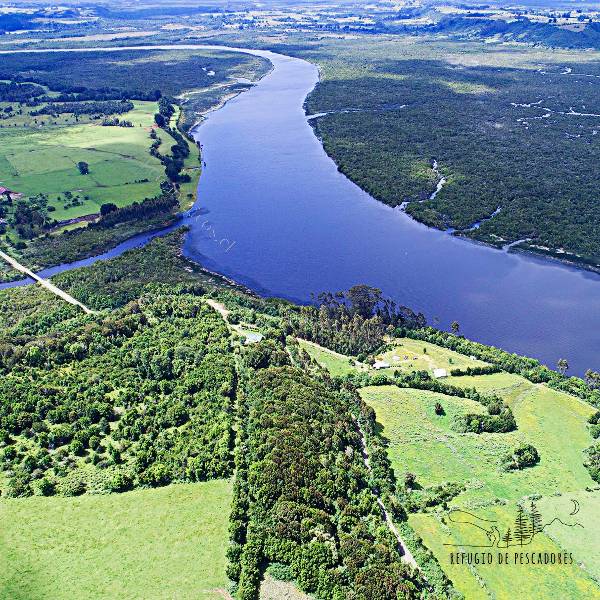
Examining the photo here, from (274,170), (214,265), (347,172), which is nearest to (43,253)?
(214,265)

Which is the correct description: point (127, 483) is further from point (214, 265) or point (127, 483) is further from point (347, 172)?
point (347, 172)

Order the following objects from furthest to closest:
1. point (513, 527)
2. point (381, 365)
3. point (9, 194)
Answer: point (9, 194) → point (381, 365) → point (513, 527)

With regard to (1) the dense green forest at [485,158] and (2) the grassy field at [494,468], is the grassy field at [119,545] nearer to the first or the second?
(2) the grassy field at [494,468]

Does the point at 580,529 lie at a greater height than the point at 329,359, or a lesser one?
greater

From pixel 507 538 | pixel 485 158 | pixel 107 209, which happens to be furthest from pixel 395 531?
pixel 485 158

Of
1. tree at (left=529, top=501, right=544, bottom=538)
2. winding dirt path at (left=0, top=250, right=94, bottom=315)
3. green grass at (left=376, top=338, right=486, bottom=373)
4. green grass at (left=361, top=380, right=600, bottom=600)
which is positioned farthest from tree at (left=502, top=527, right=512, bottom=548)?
winding dirt path at (left=0, top=250, right=94, bottom=315)

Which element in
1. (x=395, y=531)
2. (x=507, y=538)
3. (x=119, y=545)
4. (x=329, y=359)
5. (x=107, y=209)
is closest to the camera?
(x=119, y=545)

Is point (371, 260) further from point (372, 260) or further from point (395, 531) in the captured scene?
point (395, 531)

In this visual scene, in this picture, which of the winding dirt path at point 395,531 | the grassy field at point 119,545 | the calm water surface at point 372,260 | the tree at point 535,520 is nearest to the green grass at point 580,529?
Result: the tree at point 535,520
